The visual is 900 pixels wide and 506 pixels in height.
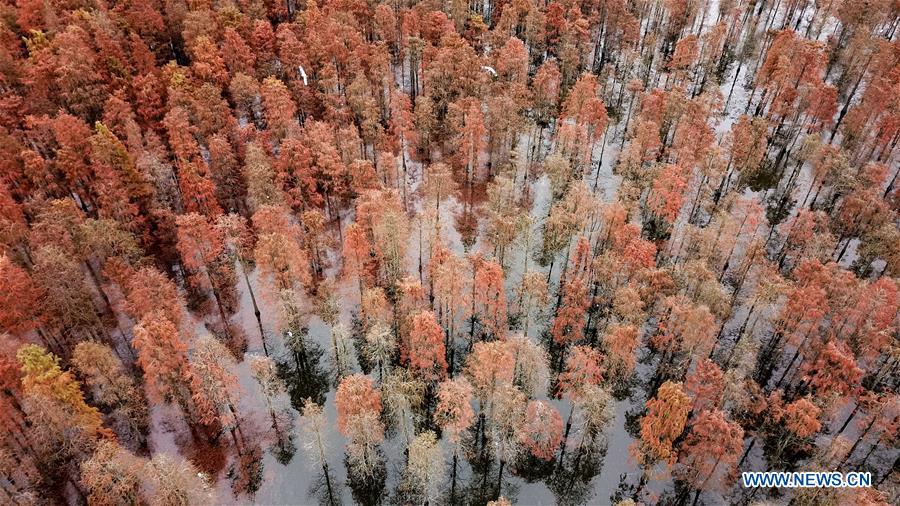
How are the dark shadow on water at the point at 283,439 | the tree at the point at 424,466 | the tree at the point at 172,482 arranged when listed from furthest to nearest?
the dark shadow on water at the point at 283,439 → the tree at the point at 424,466 → the tree at the point at 172,482

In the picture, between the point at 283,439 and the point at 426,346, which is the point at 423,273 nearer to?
the point at 426,346

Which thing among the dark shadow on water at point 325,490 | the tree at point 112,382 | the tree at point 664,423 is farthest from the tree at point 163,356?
the tree at point 664,423

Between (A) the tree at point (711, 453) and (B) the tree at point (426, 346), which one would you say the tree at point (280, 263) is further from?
(A) the tree at point (711, 453)

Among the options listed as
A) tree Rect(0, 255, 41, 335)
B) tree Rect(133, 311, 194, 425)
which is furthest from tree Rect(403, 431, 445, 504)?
tree Rect(0, 255, 41, 335)

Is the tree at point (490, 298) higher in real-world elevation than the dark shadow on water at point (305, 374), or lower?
higher

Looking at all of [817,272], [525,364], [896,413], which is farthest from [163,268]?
[896,413]

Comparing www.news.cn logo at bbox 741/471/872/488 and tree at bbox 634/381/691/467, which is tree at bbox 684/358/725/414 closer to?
tree at bbox 634/381/691/467

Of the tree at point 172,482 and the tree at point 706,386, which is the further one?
the tree at point 706,386

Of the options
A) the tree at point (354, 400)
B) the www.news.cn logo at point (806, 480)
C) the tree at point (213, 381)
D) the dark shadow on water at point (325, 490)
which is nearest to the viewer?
the www.news.cn logo at point (806, 480)

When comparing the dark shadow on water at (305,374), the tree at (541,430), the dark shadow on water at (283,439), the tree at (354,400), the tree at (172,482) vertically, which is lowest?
the dark shadow on water at (283,439)
